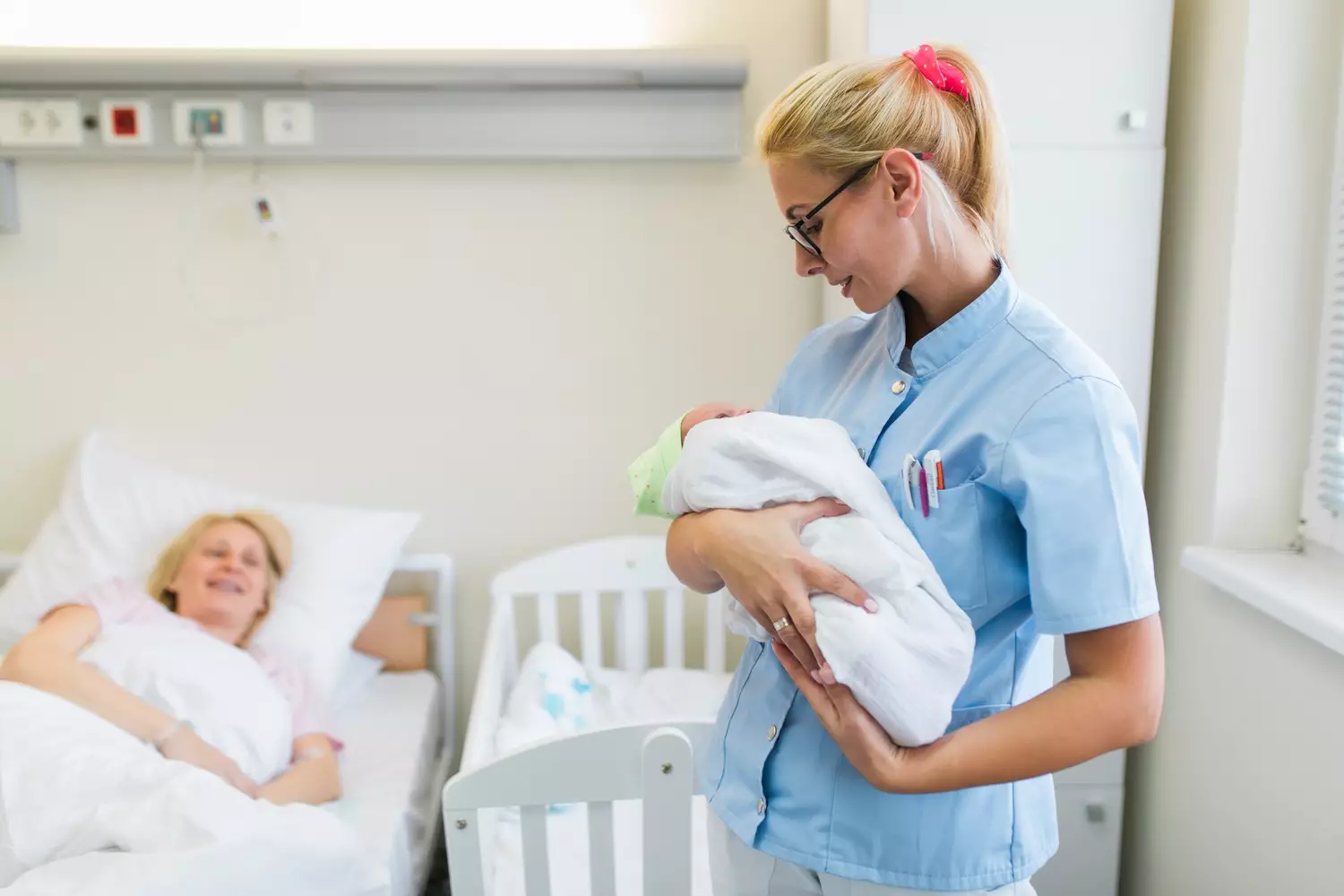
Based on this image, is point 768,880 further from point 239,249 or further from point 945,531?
point 239,249

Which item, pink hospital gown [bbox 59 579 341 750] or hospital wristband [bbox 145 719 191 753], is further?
pink hospital gown [bbox 59 579 341 750]

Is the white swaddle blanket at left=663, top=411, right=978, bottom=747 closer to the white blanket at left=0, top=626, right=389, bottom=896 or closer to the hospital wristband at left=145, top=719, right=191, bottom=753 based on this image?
the white blanket at left=0, top=626, right=389, bottom=896

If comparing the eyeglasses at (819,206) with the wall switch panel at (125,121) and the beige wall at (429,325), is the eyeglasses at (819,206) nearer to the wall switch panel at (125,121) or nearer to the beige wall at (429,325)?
the beige wall at (429,325)

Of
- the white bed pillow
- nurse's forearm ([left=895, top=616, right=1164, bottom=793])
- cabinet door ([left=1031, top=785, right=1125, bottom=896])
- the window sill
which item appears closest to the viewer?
nurse's forearm ([left=895, top=616, right=1164, bottom=793])

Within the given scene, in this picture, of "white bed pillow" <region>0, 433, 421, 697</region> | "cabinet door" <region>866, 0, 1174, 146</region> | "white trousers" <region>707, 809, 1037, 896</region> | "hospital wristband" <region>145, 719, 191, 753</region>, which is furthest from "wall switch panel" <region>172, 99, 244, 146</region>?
"white trousers" <region>707, 809, 1037, 896</region>

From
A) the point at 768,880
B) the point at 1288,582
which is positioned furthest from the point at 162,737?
the point at 1288,582

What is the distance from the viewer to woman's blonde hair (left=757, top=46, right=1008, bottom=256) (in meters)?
0.91

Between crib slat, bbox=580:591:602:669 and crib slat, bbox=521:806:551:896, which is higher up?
crib slat, bbox=521:806:551:896

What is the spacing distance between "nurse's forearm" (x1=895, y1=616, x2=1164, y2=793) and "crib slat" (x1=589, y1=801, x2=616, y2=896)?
435 mm

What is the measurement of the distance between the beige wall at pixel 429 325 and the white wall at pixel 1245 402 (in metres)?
0.84

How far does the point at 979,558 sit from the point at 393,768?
1375 mm

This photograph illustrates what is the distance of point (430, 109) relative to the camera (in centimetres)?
213

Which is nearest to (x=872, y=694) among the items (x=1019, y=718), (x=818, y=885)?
(x=1019, y=718)

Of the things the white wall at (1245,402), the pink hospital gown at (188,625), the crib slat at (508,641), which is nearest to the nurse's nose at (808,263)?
the white wall at (1245,402)
